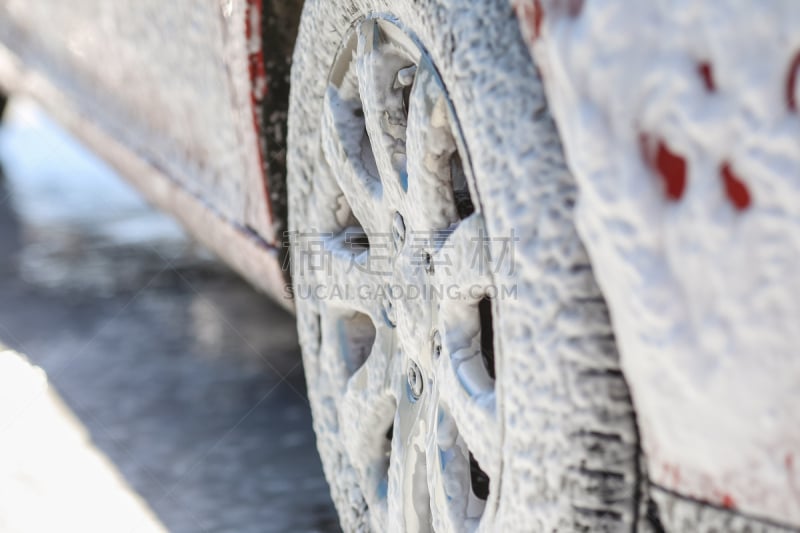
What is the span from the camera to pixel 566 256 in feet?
2.62

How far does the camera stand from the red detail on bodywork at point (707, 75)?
656 mm

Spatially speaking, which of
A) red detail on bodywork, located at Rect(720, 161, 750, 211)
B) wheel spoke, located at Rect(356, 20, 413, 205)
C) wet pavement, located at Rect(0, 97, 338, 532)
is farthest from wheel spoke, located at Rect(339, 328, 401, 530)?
red detail on bodywork, located at Rect(720, 161, 750, 211)

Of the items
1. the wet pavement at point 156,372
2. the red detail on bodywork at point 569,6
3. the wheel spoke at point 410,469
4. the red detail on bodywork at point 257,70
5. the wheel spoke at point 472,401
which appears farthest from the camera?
the wet pavement at point 156,372

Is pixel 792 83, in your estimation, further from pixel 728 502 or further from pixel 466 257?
pixel 466 257

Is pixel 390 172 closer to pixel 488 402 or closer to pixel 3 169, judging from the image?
pixel 488 402

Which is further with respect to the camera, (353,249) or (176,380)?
(176,380)

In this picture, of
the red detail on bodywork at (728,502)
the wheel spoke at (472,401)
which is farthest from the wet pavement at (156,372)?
the red detail on bodywork at (728,502)

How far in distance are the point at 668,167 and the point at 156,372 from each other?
1969 mm

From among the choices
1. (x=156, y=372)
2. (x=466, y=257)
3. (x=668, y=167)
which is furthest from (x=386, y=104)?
(x=156, y=372)

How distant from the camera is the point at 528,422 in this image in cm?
84

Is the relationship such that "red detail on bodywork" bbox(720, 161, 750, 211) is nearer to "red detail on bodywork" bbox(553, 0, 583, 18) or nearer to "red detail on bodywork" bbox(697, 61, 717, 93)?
"red detail on bodywork" bbox(697, 61, 717, 93)

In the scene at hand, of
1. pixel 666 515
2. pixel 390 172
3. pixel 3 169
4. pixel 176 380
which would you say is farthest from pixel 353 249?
pixel 3 169

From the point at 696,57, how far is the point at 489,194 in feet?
0.83

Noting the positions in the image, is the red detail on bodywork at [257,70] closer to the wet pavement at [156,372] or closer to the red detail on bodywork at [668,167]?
the wet pavement at [156,372]
